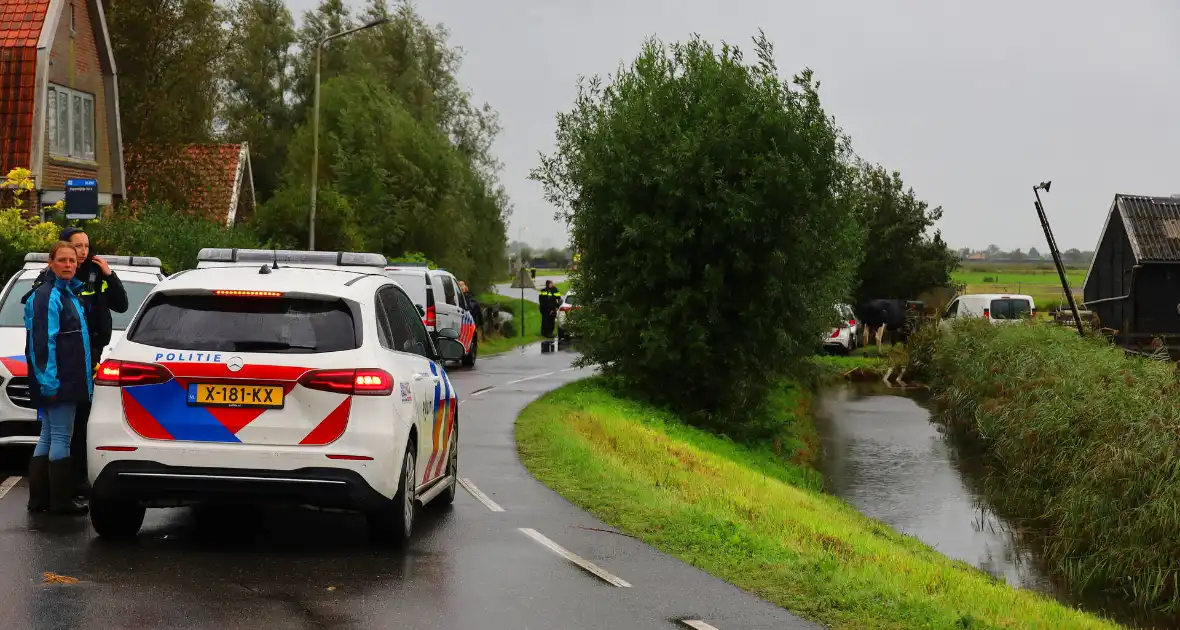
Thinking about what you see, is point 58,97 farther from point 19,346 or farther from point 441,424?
point 441,424

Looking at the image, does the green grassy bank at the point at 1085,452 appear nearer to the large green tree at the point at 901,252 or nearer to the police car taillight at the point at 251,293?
the police car taillight at the point at 251,293

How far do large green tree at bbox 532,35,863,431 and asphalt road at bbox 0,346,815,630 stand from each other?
14034 millimetres

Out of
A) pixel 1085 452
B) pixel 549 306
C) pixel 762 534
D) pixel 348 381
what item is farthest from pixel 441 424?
pixel 549 306

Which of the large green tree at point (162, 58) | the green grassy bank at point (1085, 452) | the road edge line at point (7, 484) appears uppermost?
the large green tree at point (162, 58)

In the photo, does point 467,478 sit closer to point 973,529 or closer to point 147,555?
point 147,555

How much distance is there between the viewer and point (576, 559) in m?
10.8

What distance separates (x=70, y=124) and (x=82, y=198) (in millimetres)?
11902

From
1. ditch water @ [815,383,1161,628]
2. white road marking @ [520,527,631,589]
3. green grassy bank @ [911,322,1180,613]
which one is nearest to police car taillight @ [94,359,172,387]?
white road marking @ [520,527,631,589]

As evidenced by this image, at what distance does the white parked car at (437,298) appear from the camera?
30703 mm

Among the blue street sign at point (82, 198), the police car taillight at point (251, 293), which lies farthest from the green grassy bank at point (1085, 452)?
the blue street sign at point (82, 198)

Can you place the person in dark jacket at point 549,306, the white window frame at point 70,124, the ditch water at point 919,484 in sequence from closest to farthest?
the ditch water at point 919,484 < the white window frame at point 70,124 < the person in dark jacket at point 549,306

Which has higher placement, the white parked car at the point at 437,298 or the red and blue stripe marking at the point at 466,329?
the white parked car at the point at 437,298

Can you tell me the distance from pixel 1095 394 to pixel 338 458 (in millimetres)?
16982

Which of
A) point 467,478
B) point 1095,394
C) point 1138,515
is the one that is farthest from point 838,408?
point 467,478
